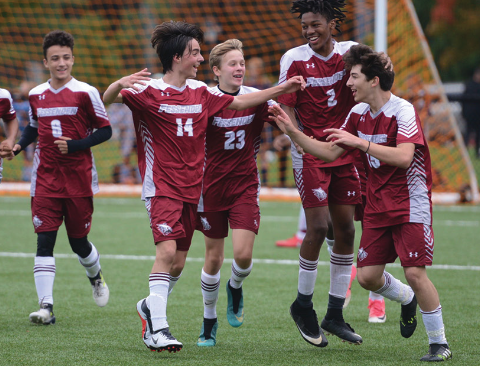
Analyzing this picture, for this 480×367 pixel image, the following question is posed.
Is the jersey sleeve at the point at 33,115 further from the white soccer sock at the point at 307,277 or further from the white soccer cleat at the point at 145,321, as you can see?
the white soccer sock at the point at 307,277

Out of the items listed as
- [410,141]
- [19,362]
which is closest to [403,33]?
[410,141]

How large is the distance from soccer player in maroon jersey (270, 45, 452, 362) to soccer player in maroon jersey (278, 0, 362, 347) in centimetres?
49

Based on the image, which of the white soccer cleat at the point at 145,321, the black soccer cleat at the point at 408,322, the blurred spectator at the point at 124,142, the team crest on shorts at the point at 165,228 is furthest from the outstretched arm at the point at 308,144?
the blurred spectator at the point at 124,142

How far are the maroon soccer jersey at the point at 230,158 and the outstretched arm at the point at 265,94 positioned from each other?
0.21 metres

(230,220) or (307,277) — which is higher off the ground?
(230,220)

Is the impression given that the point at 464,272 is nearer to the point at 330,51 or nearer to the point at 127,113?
the point at 330,51

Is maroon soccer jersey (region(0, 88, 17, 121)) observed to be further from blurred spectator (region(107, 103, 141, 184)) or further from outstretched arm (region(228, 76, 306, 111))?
blurred spectator (region(107, 103, 141, 184))

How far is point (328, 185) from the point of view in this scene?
5.18m

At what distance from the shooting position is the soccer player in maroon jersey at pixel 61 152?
573 cm

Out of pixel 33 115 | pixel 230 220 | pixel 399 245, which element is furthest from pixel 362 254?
pixel 33 115

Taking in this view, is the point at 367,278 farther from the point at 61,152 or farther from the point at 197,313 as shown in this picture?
the point at 61,152

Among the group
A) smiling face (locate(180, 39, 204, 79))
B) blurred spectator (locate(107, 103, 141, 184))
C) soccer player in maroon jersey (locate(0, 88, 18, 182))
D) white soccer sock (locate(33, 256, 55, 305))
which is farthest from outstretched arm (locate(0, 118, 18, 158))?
blurred spectator (locate(107, 103, 141, 184))

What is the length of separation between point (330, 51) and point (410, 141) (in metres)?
1.22

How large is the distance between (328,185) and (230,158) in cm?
71
